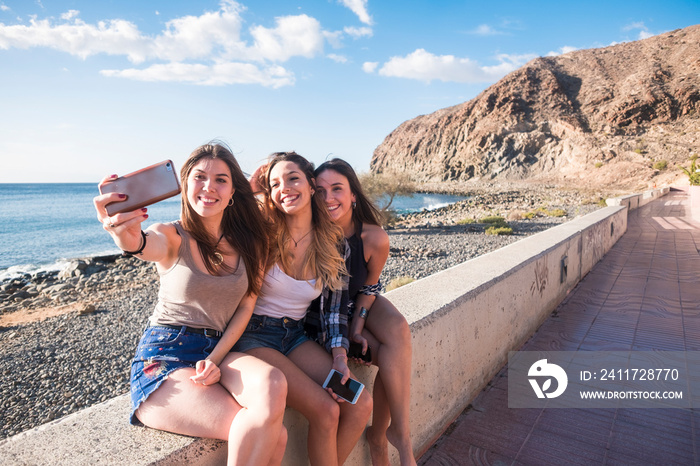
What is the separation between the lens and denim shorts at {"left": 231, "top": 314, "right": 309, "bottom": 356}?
1985 millimetres

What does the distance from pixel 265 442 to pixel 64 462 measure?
552mm

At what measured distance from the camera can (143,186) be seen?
1716mm

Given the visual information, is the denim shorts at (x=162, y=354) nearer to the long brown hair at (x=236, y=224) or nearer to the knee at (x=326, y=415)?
the long brown hair at (x=236, y=224)

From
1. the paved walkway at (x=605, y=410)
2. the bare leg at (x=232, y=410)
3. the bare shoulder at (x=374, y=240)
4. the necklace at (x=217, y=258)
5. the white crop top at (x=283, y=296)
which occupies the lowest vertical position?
the paved walkway at (x=605, y=410)

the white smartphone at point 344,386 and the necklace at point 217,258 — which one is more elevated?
the necklace at point 217,258

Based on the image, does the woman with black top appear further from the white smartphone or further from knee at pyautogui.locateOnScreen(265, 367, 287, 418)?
knee at pyautogui.locateOnScreen(265, 367, 287, 418)

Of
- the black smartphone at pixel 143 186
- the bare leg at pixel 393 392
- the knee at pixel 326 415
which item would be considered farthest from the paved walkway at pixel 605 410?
the black smartphone at pixel 143 186

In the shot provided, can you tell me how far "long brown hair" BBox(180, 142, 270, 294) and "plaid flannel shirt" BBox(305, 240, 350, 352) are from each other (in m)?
0.32

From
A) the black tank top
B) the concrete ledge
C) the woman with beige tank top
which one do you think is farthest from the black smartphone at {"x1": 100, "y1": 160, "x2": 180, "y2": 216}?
the concrete ledge

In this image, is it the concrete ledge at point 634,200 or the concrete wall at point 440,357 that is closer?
the concrete wall at point 440,357

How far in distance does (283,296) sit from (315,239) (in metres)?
0.35

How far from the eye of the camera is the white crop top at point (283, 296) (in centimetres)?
207

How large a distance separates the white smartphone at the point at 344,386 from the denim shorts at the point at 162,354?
0.50m

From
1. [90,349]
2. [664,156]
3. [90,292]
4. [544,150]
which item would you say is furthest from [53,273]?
[544,150]
